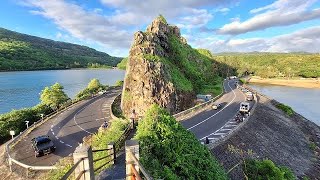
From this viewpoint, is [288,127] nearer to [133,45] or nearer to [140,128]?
[133,45]

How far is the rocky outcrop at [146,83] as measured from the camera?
1987 inches

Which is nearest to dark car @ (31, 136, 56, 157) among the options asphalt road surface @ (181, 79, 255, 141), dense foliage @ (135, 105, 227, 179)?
asphalt road surface @ (181, 79, 255, 141)

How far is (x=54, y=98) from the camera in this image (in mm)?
57469

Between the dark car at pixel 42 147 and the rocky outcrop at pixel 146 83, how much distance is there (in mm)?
20688

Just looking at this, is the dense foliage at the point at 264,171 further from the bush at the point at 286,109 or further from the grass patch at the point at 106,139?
the bush at the point at 286,109

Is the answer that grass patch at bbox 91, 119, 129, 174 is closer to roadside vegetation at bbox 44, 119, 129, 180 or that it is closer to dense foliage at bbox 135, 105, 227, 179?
roadside vegetation at bbox 44, 119, 129, 180

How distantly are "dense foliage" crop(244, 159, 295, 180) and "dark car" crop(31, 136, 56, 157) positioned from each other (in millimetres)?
19634

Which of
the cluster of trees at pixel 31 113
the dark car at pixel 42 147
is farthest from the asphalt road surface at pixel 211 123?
the cluster of trees at pixel 31 113

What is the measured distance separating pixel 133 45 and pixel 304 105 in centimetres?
5627

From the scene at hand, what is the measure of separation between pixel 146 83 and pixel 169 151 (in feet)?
127

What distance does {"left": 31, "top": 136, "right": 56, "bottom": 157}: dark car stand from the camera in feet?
94.1

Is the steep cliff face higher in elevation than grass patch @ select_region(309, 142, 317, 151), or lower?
higher

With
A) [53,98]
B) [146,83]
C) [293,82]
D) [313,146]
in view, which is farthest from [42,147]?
[293,82]

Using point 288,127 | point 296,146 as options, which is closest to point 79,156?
point 296,146
